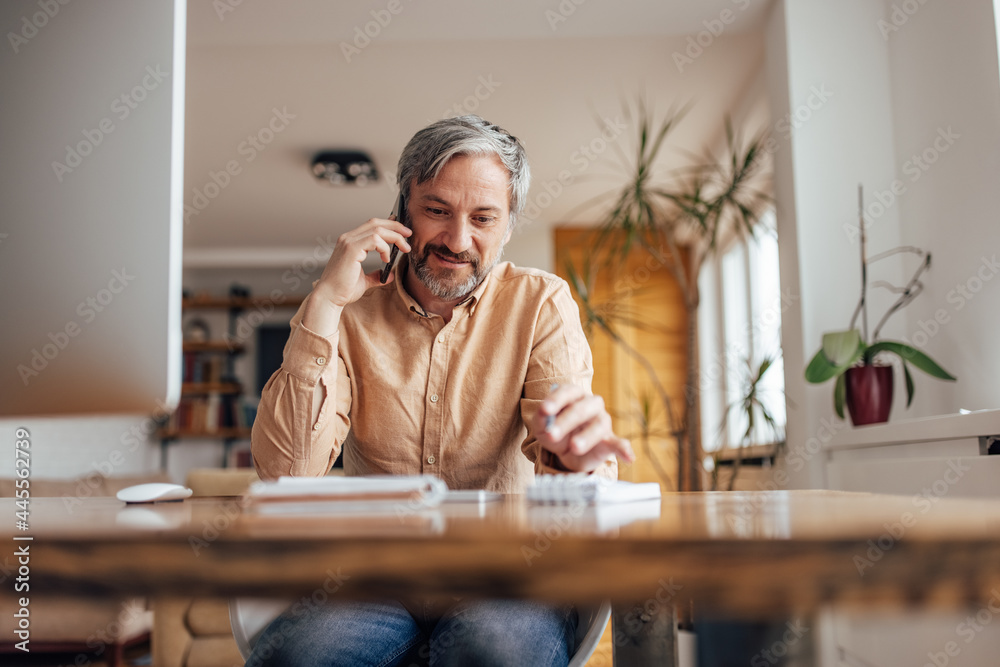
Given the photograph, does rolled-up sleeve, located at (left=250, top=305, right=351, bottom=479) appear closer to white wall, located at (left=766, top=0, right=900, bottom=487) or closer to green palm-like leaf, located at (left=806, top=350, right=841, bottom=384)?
green palm-like leaf, located at (left=806, top=350, right=841, bottom=384)

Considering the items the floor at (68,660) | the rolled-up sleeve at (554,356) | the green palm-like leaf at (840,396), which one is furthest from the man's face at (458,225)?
the floor at (68,660)

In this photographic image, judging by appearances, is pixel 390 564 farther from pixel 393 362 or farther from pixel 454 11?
pixel 454 11

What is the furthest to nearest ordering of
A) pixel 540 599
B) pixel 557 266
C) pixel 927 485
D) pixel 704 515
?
pixel 557 266, pixel 927 485, pixel 704 515, pixel 540 599

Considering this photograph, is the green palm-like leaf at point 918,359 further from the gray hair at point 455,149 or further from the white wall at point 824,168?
the gray hair at point 455,149

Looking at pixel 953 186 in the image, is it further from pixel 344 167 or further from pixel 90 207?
pixel 344 167

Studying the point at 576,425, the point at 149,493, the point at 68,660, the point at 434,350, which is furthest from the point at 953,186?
the point at 68,660

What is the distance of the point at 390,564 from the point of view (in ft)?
1.47

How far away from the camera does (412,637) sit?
3.53 ft

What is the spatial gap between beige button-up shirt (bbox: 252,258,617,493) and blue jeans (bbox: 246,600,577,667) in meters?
0.32

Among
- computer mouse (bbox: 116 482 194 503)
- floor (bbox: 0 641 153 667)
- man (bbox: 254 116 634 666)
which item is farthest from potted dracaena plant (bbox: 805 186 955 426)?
floor (bbox: 0 641 153 667)

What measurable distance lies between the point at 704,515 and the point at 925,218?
2460 millimetres

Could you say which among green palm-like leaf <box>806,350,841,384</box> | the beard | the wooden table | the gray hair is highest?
the gray hair

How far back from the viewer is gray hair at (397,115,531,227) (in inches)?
59.5

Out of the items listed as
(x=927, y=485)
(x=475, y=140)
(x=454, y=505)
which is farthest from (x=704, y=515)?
(x=927, y=485)
